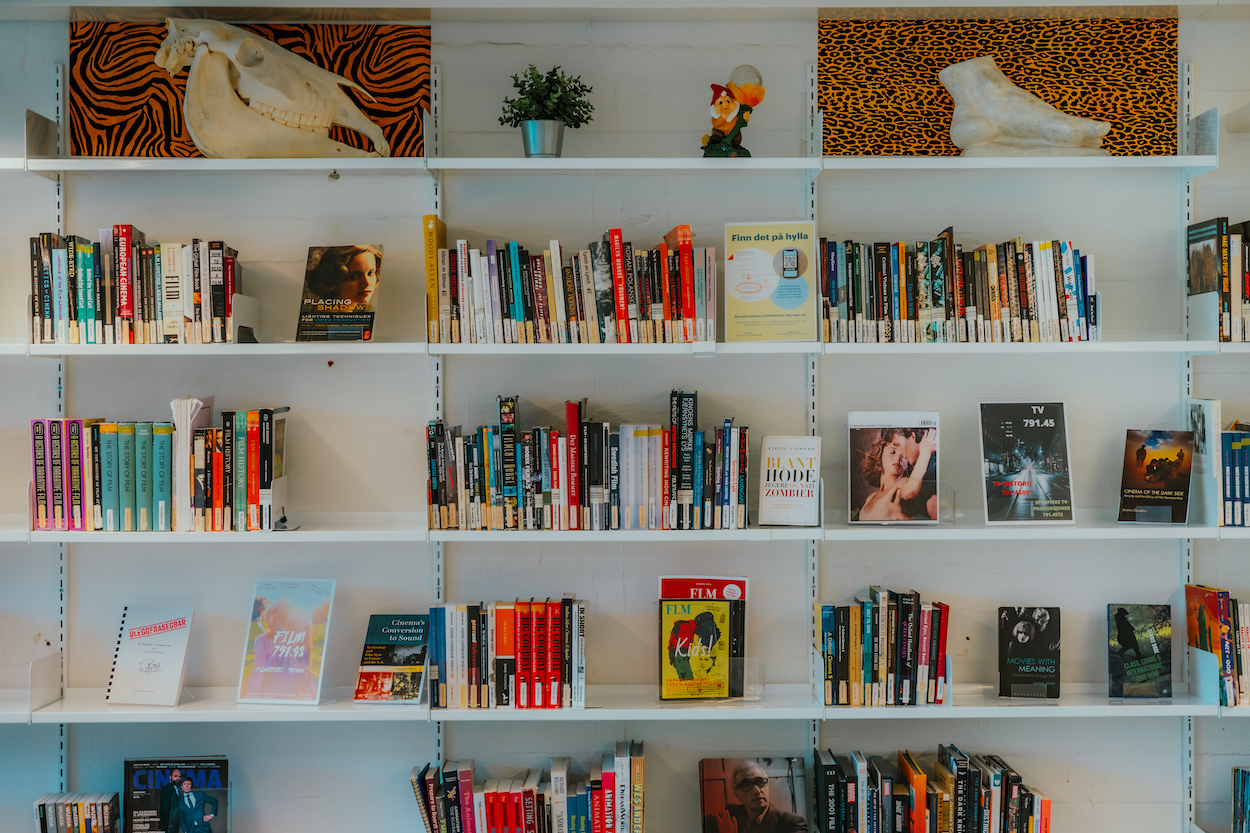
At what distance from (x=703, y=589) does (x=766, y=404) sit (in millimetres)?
531

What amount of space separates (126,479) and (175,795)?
87cm

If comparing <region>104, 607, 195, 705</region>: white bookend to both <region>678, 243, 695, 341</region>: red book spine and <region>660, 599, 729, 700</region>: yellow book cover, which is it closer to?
<region>660, 599, 729, 700</region>: yellow book cover

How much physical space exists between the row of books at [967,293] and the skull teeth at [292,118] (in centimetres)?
132

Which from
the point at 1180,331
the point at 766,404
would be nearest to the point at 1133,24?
the point at 1180,331

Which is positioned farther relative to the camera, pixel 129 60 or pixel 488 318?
pixel 129 60

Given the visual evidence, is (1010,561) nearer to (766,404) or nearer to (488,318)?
(766,404)

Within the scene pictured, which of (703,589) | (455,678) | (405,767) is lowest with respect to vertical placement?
(405,767)

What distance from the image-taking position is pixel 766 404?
2.22m

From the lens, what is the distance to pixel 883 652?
204 centimetres

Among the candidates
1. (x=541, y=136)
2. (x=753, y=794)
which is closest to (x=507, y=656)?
(x=753, y=794)

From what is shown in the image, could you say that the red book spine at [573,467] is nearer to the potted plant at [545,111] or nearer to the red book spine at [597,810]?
the potted plant at [545,111]

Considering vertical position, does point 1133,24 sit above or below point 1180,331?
above

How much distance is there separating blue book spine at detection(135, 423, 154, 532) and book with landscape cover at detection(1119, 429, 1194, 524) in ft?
8.10

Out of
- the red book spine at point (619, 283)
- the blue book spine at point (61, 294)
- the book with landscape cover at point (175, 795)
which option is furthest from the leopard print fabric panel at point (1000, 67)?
the book with landscape cover at point (175, 795)
